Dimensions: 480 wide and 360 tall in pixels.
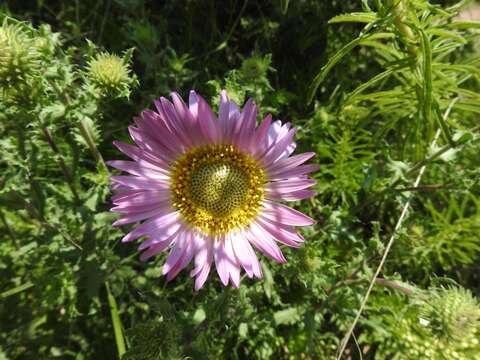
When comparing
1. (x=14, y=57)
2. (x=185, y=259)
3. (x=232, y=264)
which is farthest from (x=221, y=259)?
(x=14, y=57)

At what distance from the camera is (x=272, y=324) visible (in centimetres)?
292

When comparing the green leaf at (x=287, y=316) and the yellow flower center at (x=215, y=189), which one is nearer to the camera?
the yellow flower center at (x=215, y=189)

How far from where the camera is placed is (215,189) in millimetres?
2527

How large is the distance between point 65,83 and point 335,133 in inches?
84.8

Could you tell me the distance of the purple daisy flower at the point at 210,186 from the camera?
204 centimetres

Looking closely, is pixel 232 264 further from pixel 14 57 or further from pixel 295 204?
pixel 14 57

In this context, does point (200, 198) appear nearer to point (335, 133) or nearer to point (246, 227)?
point (246, 227)

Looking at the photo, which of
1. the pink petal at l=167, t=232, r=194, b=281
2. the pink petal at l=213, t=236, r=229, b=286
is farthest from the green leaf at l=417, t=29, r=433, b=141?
the pink petal at l=167, t=232, r=194, b=281

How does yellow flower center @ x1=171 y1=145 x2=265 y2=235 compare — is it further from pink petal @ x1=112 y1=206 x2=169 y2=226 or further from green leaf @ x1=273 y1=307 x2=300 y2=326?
green leaf @ x1=273 y1=307 x2=300 y2=326

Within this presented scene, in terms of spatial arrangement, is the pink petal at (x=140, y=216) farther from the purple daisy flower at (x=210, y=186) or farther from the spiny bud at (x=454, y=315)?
the spiny bud at (x=454, y=315)

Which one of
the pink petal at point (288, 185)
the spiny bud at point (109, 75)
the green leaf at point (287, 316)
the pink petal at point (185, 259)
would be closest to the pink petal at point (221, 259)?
the pink petal at point (185, 259)

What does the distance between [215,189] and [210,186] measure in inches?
1.5

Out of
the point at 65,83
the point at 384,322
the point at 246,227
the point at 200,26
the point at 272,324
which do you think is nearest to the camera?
the point at 65,83

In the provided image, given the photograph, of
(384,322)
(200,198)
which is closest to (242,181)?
(200,198)
